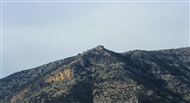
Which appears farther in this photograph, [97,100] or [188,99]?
[188,99]

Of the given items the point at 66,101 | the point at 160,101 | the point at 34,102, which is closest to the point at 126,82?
the point at 160,101

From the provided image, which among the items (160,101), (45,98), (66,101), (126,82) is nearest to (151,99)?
(160,101)

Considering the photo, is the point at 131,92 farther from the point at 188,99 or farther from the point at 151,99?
the point at 188,99

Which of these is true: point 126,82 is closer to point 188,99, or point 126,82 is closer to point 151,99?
point 151,99

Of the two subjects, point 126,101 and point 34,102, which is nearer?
point 126,101

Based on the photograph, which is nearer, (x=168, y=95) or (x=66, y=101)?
(x=66, y=101)

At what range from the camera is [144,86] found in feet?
638

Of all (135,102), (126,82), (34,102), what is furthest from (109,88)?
(34,102)

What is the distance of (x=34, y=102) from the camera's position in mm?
192625

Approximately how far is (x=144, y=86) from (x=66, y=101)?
4114cm

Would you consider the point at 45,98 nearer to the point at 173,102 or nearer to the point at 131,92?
the point at 131,92

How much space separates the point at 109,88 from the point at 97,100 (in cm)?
1135

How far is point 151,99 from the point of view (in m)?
183

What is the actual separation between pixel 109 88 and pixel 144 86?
18.0m
